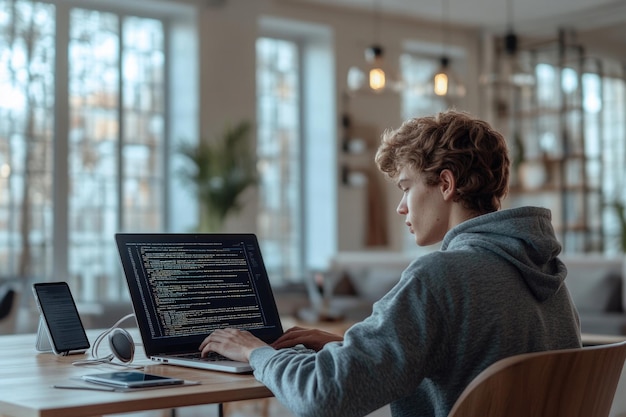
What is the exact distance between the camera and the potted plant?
332 inches

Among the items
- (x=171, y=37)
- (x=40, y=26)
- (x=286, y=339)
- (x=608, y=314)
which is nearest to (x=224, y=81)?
(x=171, y=37)

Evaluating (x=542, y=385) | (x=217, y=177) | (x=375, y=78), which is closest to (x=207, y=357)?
(x=542, y=385)

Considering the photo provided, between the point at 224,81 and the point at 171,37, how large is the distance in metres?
0.67

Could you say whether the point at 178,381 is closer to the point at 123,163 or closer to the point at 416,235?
the point at 416,235

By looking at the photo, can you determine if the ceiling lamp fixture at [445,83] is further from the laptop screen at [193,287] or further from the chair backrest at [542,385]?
the chair backrest at [542,385]

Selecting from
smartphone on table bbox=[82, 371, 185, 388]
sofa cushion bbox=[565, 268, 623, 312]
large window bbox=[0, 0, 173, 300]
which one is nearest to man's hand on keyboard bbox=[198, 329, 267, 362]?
smartphone on table bbox=[82, 371, 185, 388]

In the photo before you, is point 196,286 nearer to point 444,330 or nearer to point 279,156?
point 444,330

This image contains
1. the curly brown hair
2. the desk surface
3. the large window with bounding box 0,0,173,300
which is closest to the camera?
the desk surface

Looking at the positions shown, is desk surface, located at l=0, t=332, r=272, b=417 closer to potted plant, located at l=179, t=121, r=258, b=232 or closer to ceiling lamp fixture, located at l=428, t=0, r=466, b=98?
ceiling lamp fixture, located at l=428, t=0, r=466, b=98

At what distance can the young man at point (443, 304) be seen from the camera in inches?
59.5

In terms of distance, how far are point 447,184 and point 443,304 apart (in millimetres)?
300

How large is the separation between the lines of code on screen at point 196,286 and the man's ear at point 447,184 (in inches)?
21.5

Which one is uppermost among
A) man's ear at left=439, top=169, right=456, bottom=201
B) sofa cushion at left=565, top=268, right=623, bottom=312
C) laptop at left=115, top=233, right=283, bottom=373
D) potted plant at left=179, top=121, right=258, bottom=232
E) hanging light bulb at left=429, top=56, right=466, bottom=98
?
hanging light bulb at left=429, top=56, right=466, bottom=98

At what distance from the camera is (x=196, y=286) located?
2018 mm
